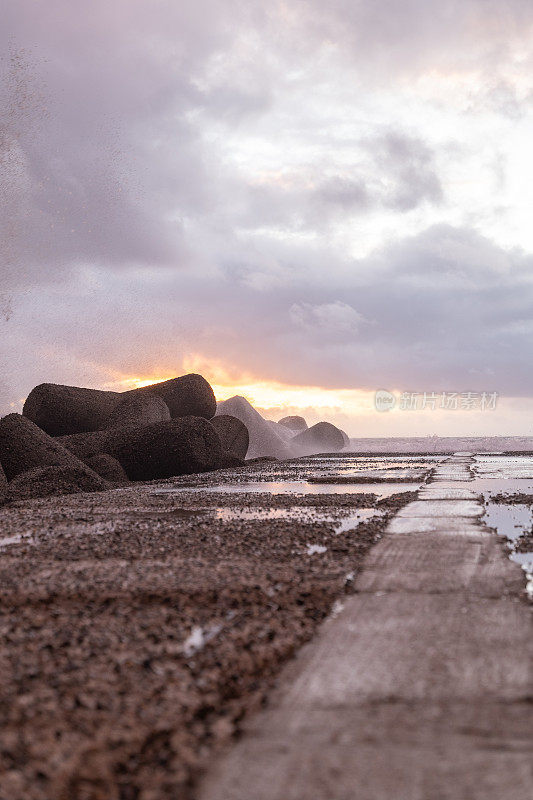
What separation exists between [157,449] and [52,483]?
4504 mm

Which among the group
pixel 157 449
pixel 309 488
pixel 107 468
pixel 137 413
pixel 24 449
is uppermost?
pixel 137 413

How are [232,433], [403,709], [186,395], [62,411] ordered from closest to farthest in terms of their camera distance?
1. [403,709]
2. [62,411]
3. [186,395]
4. [232,433]

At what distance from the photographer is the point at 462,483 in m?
8.64

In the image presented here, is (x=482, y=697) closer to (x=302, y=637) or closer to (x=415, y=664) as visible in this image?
(x=415, y=664)

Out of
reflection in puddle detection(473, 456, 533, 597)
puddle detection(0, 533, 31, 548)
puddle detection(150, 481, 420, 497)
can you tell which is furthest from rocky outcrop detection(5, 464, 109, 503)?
reflection in puddle detection(473, 456, 533, 597)

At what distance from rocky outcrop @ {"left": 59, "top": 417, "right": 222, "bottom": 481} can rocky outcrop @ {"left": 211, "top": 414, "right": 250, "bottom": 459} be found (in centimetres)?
540

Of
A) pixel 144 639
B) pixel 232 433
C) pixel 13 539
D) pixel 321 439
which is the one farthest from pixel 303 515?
pixel 321 439

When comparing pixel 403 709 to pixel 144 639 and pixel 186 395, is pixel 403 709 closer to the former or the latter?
pixel 144 639

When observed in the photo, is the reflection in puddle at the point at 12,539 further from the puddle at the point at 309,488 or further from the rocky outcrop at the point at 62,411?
the rocky outcrop at the point at 62,411

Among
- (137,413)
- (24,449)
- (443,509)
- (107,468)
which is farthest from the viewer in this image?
(137,413)

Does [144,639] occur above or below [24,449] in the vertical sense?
below

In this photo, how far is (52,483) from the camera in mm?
8820

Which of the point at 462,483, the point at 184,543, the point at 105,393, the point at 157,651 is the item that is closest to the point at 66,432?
the point at 105,393

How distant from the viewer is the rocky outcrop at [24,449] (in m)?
10.8
